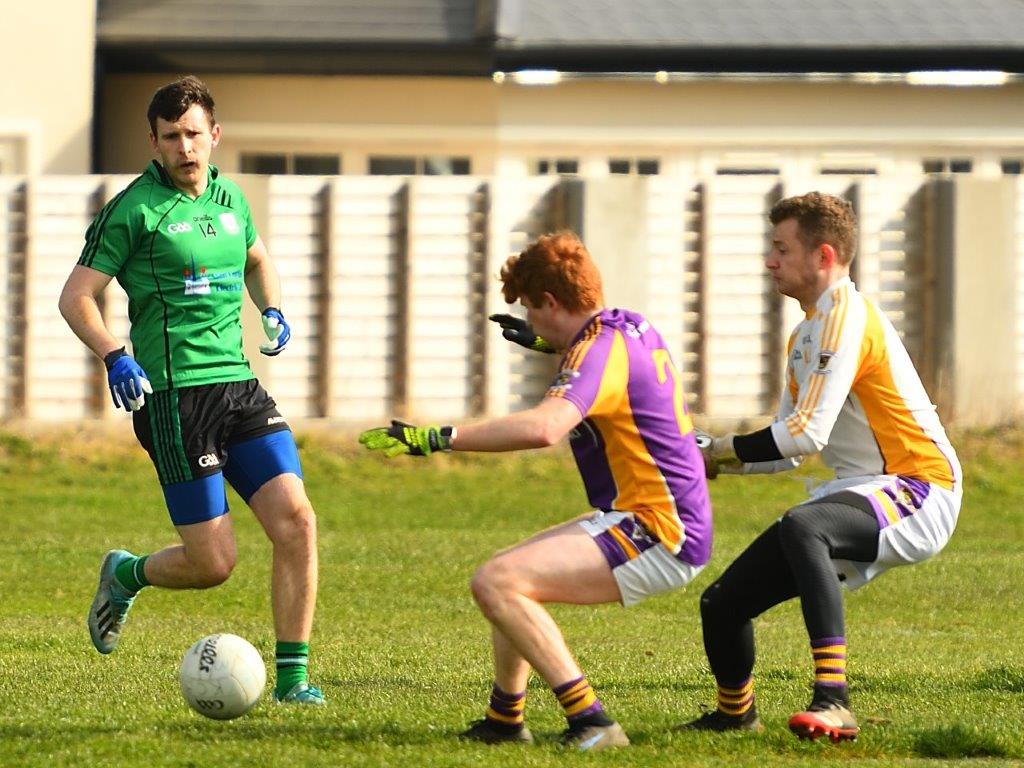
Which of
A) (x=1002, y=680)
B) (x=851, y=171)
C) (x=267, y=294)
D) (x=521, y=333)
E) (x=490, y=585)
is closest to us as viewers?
(x=490, y=585)

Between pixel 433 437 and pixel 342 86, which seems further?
pixel 342 86

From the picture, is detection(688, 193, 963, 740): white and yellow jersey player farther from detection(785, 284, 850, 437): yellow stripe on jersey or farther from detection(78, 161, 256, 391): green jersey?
detection(78, 161, 256, 391): green jersey

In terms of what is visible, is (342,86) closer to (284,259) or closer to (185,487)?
(284,259)

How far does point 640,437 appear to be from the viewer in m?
6.42

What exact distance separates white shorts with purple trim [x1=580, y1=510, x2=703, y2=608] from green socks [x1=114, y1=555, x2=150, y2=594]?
2.39m

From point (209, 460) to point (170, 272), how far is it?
744 millimetres

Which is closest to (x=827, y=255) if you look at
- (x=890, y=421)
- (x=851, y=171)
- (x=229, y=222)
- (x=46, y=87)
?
(x=890, y=421)

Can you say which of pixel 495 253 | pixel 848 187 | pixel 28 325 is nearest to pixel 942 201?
pixel 848 187

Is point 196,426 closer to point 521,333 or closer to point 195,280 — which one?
point 195,280

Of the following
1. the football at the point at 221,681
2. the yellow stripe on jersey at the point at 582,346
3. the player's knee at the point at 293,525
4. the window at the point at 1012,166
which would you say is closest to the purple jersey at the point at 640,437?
the yellow stripe on jersey at the point at 582,346

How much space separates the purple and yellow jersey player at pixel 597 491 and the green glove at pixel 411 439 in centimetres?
24

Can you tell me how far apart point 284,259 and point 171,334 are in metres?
10.4

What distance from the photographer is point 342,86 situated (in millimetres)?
22016

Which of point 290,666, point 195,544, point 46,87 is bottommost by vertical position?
point 290,666
